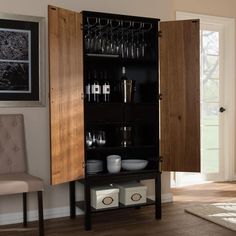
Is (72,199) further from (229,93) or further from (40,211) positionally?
(229,93)

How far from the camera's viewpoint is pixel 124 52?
357 centimetres

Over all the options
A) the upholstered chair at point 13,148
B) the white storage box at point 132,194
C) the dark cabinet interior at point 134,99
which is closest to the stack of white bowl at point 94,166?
the dark cabinet interior at point 134,99

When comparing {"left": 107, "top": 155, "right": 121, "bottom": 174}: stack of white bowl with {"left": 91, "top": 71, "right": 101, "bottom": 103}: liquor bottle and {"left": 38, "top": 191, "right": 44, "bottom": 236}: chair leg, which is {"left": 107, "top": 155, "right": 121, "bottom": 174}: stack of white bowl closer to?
{"left": 91, "top": 71, "right": 101, "bottom": 103}: liquor bottle

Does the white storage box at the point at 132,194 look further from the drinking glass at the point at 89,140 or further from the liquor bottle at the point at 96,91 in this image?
the liquor bottle at the point at 96,91

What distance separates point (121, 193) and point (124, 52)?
1.34 m

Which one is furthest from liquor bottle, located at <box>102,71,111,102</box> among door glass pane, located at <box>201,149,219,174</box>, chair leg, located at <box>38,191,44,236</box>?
door glass pane, located at <box>201,149,219,174</box>

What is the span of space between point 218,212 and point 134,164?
3.01 feet

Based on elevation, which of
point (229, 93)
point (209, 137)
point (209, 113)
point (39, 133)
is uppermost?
point (229, 93)

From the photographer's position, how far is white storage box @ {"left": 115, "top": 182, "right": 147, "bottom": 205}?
326 centimetres

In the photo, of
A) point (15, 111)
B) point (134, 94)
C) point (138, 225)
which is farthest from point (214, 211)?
point (15, 111)

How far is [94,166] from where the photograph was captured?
3.29m

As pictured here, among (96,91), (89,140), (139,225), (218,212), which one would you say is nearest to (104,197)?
(139,225)

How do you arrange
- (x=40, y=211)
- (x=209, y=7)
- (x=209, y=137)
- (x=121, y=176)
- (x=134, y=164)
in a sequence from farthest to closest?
1. (x=209, y=137)
2. (x=209, y=7)
3. (x=134, y=164)
4. (x=121, y=176)
5. (x=40, y=211)

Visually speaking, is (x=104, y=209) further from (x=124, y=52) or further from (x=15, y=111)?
(x=124, y=52)
